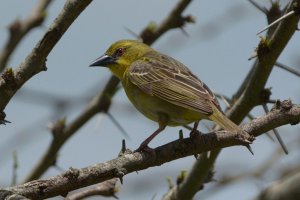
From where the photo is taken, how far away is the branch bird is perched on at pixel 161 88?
525cm

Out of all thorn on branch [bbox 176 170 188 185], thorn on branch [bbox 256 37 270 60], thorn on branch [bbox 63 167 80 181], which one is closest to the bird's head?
thorn on branch [bbox 176 170 188 185]

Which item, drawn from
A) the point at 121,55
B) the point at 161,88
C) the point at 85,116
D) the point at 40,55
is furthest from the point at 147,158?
the point at 121,55

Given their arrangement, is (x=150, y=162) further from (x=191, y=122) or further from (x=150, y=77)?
(x=150, y=77)

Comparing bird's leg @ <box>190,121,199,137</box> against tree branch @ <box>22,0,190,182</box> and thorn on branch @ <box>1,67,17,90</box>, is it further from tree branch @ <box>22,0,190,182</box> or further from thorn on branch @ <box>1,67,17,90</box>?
tree branch @ <box>22,0,190,182</box>

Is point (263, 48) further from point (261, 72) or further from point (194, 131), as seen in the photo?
point (194, 131)

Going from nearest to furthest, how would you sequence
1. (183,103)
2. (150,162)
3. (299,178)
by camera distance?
1. (299,178)
2. (150,162)
3. (183,103)

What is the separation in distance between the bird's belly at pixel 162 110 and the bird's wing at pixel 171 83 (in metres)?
0.05

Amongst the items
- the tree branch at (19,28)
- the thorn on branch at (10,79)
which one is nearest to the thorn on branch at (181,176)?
the tree branch at (19,28)

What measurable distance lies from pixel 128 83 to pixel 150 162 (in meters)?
2.58

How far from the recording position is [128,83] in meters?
6.30

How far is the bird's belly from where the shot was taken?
5.42m

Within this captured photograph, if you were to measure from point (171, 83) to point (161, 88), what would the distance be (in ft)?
0.51

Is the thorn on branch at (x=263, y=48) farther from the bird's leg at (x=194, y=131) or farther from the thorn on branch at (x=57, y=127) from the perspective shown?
the thorn on branch at (x=57, y=127)

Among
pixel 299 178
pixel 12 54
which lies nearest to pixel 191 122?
pixel 12 54
